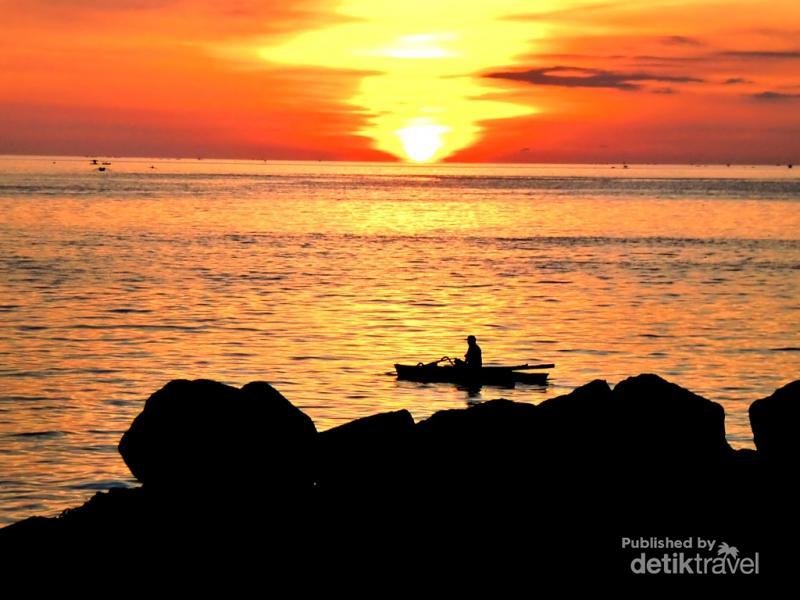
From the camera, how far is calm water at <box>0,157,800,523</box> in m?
32.4

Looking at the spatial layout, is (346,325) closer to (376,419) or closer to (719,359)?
(719,359)

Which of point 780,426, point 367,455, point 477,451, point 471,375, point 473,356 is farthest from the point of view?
point 471,375

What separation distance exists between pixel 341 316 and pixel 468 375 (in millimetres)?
19600

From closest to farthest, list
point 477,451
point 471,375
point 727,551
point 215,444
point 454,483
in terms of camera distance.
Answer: point 727,551, point 454,483, point 215,444, point 477,451, point 471,375

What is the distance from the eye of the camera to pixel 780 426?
743 inches

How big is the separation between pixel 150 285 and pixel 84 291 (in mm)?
4978

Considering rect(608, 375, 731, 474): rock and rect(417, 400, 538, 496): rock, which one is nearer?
rect(417, 400, 538, 496): rock

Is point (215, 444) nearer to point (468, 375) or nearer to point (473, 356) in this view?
point (473, 356)

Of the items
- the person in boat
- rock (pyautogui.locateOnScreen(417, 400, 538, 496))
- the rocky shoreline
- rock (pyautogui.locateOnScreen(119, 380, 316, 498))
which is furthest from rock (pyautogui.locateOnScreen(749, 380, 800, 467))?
the person in boat

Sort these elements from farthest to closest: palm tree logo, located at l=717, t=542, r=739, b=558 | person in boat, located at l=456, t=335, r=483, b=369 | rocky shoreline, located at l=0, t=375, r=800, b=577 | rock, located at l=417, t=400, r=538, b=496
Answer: person in boat, located at l=456, t=335, r=483, b=369, rock, located at l=417, t=400, r=538, b=496, rocky shoreline, located at l=0, t=375, r=800, b=577, palm tree logo, located at l=717, t=542, r=739, b=558

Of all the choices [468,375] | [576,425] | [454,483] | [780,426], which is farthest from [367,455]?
[468,375]

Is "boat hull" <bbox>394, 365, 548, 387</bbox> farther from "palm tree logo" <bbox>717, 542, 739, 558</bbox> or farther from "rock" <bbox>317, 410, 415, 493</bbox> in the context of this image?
"palm tree logo" <bbox>717, 542, 739, 558</bbox>

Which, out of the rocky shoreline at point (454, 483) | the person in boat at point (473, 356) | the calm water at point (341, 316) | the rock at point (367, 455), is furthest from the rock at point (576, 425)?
the person in boat at point (473, 356)

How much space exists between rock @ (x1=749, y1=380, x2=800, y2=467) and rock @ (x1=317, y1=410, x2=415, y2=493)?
6.01 m
